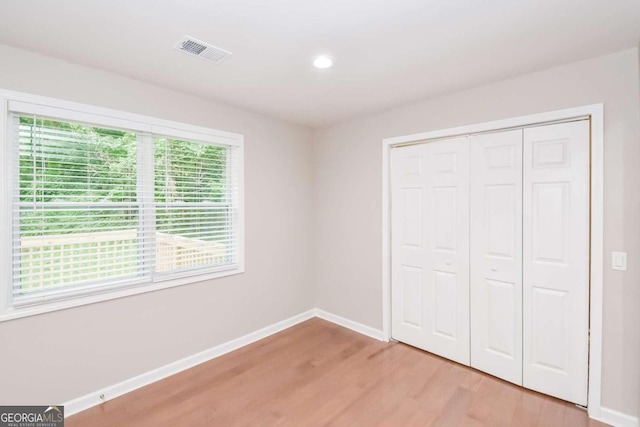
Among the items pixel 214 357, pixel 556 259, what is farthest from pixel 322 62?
pixel 214 357

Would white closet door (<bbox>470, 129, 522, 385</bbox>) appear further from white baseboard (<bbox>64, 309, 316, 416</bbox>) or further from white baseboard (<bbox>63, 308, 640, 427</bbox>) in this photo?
white baseboard (<bbox>64, 309, 316, 416</bbox>)

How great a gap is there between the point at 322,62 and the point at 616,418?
3125 millimetres

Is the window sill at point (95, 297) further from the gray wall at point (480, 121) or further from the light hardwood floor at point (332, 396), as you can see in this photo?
the gray wall at point (480, 121)

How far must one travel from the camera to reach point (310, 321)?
12.6ft

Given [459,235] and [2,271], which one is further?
[459,235]

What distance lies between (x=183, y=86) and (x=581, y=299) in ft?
11.5

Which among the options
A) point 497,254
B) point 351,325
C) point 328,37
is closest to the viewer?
point 328,37

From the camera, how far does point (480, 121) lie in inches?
102

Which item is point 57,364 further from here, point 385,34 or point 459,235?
point 459,235

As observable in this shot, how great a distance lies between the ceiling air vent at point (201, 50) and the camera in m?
1.89

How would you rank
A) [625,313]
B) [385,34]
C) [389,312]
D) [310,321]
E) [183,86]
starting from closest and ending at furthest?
[385,34] → [625,313] → [183,86] → [389,312] → [310,321]

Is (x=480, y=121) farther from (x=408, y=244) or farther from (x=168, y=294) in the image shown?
(x=168, y=294)

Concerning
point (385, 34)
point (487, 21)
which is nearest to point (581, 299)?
point (487, 21)

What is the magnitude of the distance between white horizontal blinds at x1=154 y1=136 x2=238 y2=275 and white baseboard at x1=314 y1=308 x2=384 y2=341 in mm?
1445
